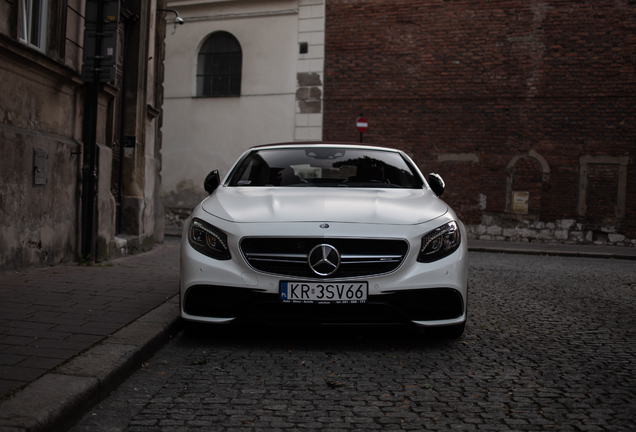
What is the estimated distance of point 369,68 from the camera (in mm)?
17281

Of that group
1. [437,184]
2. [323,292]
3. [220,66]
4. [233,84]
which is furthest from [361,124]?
[323,292]

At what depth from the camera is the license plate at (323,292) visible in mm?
3893

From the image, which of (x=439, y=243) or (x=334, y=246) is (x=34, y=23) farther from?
(x=439, y=243)

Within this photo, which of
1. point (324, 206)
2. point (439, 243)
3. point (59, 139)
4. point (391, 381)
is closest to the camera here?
point (391, 381)

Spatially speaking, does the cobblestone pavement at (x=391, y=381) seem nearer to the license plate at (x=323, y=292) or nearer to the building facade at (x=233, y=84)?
the license plate at (x=323, y=292)

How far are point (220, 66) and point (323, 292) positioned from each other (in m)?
16.4

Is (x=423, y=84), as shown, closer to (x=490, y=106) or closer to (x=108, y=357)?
(x=490, y=106)

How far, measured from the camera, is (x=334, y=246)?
3.96 metres

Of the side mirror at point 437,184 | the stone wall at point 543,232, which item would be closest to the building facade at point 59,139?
the side mirror at point 437,184

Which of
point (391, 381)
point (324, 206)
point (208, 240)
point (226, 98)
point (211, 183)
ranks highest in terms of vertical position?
point (226, 98)

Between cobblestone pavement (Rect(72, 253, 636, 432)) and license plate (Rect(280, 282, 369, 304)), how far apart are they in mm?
386

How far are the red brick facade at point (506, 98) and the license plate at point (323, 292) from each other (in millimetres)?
13276

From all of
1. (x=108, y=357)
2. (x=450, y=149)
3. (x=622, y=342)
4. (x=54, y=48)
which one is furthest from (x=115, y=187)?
(x=450, y=149)

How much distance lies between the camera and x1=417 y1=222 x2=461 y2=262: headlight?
4.03 metres
